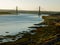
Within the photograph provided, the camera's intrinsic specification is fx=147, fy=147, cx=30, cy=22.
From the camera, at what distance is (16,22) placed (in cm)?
331

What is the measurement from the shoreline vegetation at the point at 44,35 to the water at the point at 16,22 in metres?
0.13

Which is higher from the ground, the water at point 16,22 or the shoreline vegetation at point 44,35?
the water at point 16,22

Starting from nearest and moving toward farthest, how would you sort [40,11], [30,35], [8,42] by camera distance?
[8,42] → [30,35] → [40,11]

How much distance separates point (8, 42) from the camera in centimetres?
302

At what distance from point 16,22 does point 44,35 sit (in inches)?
27.1

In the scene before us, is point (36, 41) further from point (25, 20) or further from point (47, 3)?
point (47, 3)

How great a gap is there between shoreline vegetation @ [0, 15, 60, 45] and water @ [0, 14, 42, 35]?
129 mm

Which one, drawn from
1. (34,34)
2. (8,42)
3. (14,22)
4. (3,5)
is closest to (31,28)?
(34,34)

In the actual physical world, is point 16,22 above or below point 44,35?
above

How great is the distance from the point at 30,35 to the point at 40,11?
650 millimetres

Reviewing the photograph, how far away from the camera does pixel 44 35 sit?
10.5 feet

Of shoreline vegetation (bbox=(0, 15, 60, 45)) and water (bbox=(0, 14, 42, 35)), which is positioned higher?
water (bbox=(0, 14, 42, 35))

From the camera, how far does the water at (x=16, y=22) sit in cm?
320

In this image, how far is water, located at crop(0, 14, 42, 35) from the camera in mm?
3199
